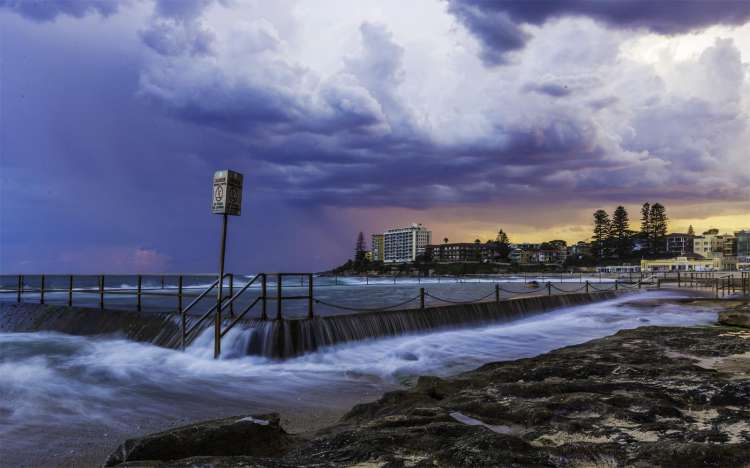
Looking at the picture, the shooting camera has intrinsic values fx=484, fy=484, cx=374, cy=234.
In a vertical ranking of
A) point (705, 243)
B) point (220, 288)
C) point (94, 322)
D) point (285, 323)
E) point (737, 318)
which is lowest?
point (94, 322)

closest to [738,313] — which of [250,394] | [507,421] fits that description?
[507,421]

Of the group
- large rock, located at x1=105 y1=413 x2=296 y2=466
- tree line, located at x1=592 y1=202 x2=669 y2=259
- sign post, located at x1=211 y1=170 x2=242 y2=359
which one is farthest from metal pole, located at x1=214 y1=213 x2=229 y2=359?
tree line, located at x1=592 y1=202 x2=669 y2=259

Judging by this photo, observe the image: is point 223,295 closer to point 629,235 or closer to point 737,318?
point 737,318

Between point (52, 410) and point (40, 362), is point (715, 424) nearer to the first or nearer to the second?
point (52, 410)

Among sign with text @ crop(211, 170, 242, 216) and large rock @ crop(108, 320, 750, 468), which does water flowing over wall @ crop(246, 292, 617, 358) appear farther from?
large rock @ crop(108, 320, 750, 468)

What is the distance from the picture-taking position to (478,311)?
17.1 meters

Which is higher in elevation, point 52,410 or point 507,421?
point 507,421

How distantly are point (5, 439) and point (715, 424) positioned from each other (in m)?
7.51

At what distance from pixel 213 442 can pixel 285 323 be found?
7.03m

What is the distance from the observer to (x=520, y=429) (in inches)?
180

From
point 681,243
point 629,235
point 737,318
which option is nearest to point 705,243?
point 681,243

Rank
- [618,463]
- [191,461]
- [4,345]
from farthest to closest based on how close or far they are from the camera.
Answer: [4,345] < [618,463] < [191,461]

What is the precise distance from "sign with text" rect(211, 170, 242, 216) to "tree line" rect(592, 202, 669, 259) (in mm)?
139405

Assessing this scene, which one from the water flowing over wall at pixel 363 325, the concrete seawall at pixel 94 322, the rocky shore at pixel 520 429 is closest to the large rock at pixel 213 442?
the rocky shore at pixel 520 429
